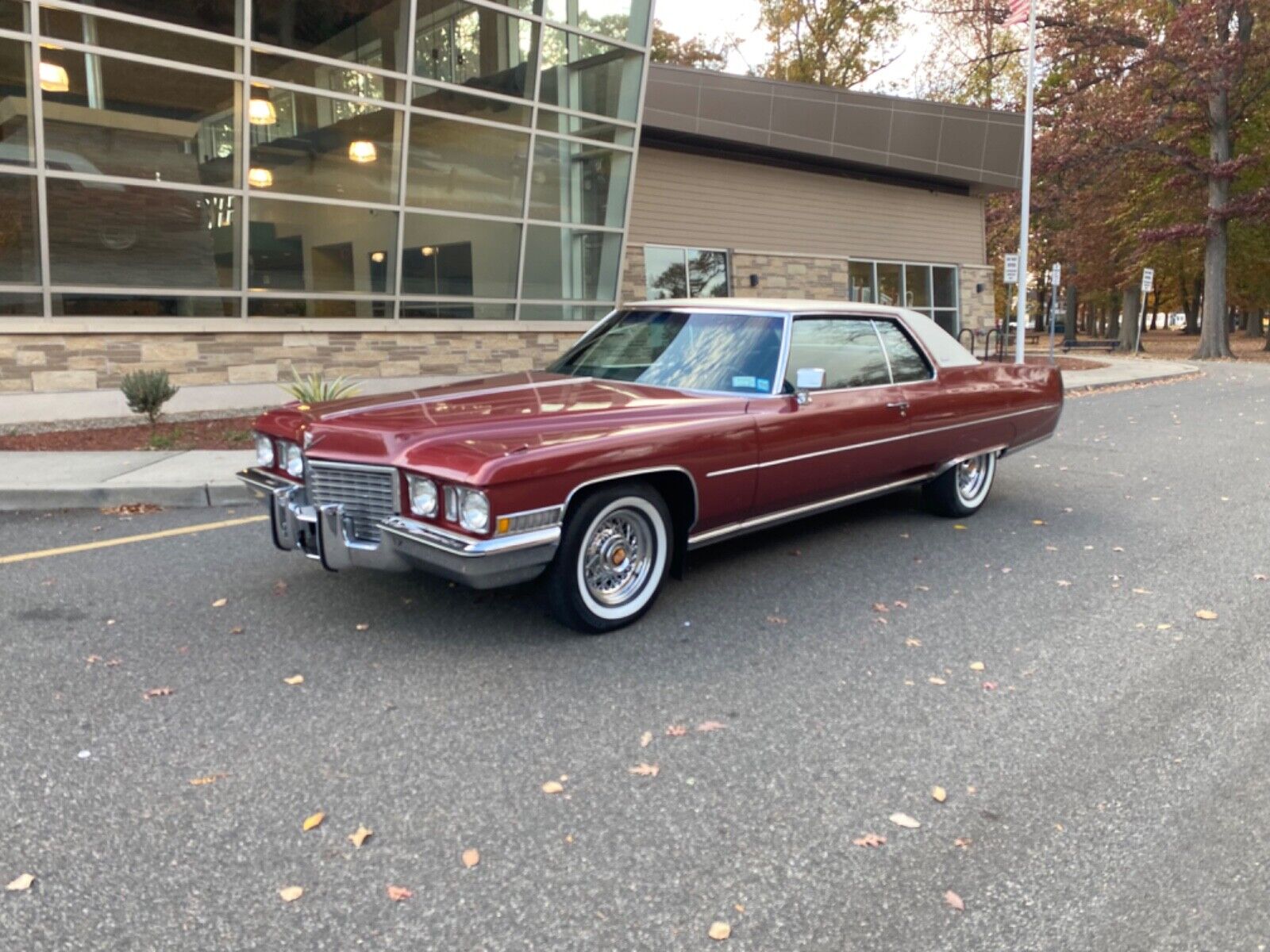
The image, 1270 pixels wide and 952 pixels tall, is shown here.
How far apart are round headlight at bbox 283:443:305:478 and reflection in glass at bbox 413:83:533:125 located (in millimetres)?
9480

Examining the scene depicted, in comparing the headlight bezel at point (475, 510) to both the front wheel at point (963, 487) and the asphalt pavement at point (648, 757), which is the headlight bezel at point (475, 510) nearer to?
the asphalt pavement at point (648, 757)

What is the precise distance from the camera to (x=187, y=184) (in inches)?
435

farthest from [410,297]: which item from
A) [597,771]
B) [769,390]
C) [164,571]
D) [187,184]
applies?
[597,771]

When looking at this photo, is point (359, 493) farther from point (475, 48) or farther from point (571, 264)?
point (571, 264)

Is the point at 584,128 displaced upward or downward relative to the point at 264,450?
upward

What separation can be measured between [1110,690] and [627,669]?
1.96 m

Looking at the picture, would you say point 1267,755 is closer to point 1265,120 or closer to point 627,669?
point 627,669

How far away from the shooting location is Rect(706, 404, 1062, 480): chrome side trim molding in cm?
471

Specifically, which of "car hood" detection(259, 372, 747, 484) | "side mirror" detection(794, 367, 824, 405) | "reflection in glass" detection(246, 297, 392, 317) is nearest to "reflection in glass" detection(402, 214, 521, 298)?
"reflection in glass" detection(246, 297, 392, 317)

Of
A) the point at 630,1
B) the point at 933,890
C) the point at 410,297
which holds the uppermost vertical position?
the point at 630,1

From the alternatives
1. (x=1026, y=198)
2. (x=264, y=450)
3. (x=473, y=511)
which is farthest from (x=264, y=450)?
(x=1026, y=198)

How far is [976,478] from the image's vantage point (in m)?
6.86

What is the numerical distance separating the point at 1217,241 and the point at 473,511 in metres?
32.1

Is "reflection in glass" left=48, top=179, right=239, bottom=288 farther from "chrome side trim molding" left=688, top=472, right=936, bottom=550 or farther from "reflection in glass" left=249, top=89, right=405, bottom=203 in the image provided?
"chrome side trim molding" left=688, top=472, right=936, bottom=550
